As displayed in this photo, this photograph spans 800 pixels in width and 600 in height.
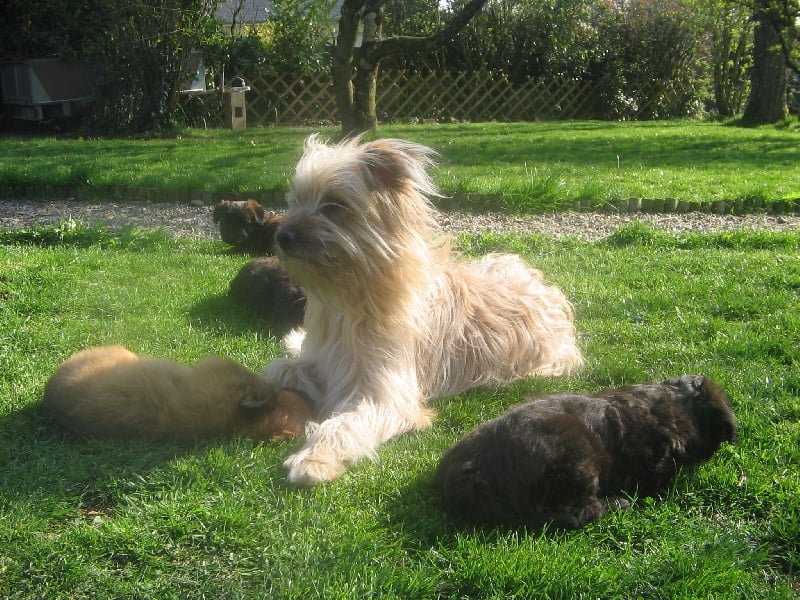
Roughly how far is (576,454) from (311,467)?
1.24 metres

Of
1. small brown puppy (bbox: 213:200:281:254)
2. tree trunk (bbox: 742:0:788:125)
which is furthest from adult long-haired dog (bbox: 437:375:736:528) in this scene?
tree trunk (bbox: 742:0:788:125)

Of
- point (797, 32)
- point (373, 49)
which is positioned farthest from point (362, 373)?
point (797, 32)

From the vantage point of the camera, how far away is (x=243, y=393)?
3994mm

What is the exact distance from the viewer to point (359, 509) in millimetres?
3428

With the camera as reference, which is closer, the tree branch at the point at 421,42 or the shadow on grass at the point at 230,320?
the shadow on grass at the point at 230,320

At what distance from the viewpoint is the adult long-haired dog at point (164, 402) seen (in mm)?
3852

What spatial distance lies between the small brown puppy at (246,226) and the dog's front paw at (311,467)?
14.1ft

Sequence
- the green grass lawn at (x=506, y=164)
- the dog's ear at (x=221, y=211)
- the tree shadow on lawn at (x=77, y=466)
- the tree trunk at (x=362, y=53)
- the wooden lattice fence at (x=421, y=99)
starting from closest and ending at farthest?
1. the tree shadow on lawn at (x=77, y=466)
2. the dog's ear at (x=221, y=211)
3. the green grass lawn at (x=506, y=164)
4. the tree trunk at (x=362, y=53)
5. the wooden lattice fence at (x=421, y=99)

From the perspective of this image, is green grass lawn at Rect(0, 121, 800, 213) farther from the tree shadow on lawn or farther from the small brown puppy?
the tree shadow on lawn

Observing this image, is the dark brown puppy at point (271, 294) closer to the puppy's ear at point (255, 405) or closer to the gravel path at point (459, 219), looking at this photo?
the puppy's ear at point (255, 405)

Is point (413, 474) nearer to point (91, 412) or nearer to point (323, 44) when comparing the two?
point (91, 412)

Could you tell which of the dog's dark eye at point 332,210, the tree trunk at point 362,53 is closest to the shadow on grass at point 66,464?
the dog's dark eye at point 332,210

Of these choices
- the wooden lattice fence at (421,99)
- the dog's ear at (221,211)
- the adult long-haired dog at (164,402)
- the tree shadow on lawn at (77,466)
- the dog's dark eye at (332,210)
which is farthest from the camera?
the wooden lattice fence at (421,99)

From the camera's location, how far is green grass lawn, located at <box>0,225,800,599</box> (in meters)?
2.89
